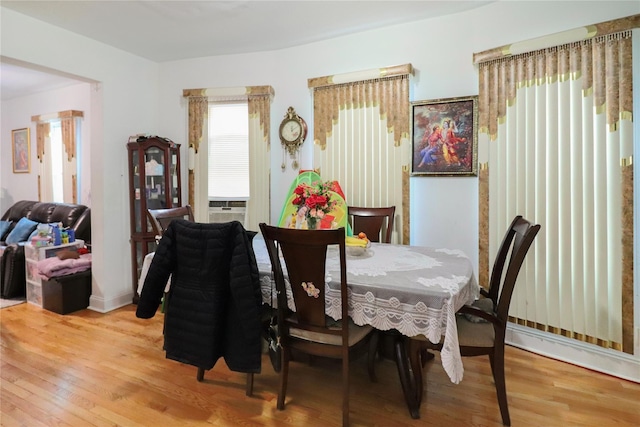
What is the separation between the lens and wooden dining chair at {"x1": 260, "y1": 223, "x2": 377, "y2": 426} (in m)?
1.70

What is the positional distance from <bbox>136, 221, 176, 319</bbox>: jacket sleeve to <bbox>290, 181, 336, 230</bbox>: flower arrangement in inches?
30.7

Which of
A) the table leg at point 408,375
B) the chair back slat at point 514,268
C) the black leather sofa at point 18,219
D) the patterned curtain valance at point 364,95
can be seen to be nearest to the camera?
the chair back slat at point 514,268

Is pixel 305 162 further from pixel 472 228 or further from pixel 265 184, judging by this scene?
pixel 472 228

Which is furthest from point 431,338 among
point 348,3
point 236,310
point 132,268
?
point 132,268

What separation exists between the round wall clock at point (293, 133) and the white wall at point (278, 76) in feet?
0.24

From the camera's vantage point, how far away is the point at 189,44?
3623 mm

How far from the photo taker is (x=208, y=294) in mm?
2004

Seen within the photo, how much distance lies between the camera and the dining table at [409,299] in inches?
63.5

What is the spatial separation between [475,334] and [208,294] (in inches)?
56.3

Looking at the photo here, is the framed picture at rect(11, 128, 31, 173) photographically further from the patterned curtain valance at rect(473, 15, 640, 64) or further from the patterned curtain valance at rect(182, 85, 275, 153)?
the patterned curtain valance at rect(473, 15, 640, 64)

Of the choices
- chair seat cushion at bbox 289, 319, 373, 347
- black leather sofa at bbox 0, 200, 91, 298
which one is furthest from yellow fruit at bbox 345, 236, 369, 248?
black leather sofa at bbox 0, 200, 91, 298

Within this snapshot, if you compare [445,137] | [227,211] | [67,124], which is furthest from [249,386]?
[67,124]

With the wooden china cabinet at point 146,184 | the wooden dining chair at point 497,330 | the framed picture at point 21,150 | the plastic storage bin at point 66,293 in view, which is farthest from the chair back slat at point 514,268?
the framed picture at point 21,150

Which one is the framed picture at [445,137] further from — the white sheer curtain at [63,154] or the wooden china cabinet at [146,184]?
the white sheer curtain at [63,154]
